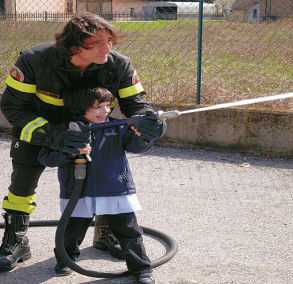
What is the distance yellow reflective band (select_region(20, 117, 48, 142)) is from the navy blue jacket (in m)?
0.14

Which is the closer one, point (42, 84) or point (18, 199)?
point (42, 84)

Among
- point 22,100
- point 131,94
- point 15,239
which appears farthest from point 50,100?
point 15,239

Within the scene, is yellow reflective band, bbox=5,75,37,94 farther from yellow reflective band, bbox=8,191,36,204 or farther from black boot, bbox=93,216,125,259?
black boot, bbox=93,216,125,259

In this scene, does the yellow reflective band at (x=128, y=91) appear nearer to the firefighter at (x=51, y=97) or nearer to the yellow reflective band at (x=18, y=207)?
the firefighter at (x=51, y=97)

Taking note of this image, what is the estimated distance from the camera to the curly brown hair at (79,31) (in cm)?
242

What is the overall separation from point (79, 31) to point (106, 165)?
810 mm

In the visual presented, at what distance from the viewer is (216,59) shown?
19.6 feet

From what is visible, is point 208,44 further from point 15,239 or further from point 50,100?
point 15,239

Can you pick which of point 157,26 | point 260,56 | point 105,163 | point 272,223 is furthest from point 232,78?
point 105,163

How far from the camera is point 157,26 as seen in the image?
589 centimetres

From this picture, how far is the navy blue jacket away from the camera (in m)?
2.59

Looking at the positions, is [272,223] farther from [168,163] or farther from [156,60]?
[156,60]

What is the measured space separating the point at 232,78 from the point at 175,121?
100 centimetres

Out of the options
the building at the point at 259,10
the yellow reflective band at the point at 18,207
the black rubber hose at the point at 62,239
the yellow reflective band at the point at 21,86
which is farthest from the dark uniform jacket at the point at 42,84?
the building at the point at 259,10
